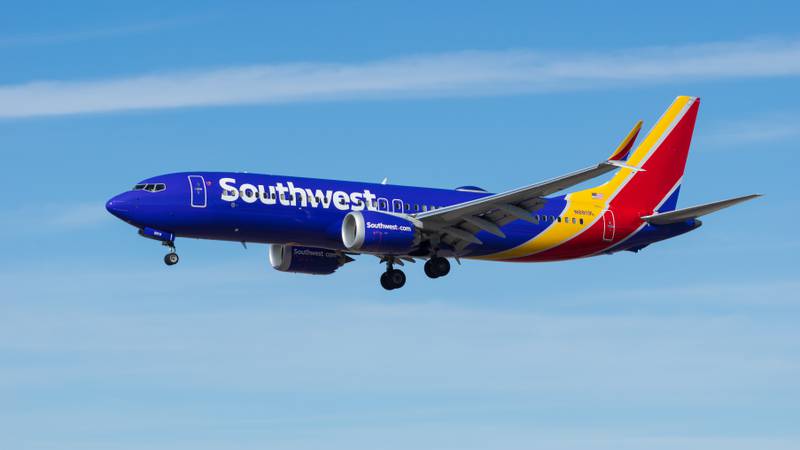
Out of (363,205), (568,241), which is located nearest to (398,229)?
(363,205)

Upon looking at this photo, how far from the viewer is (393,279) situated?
199 feet

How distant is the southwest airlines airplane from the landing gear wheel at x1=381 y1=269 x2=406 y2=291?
4 centimetres

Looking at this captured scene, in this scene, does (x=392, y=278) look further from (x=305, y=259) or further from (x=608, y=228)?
(x=608, y=228)

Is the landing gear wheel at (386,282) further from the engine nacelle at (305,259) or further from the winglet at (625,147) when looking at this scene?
the winglet at (625,147)

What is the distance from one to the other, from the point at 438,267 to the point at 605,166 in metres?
11.6

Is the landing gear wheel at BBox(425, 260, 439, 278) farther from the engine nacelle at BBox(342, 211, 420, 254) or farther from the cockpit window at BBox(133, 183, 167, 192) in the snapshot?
the cockpit window at BBox(133, 183, 167, 192)

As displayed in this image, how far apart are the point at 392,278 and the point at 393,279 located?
0.07 m

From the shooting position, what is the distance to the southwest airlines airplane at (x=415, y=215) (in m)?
54.7

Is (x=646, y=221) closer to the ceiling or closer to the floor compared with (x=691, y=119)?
closer to the floor

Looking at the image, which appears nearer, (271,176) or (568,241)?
(271,176)

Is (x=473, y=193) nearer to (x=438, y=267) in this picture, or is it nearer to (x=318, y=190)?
(x=438, y=267)

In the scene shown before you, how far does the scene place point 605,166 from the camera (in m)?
49.8

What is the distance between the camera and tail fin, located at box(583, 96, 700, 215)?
64312 mm

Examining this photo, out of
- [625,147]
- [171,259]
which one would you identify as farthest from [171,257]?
[625,147]
